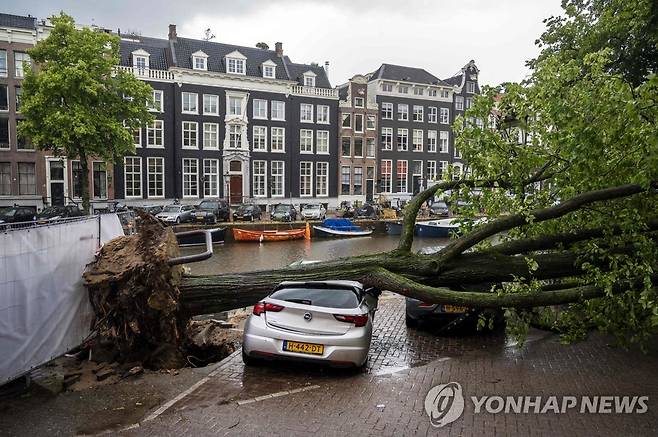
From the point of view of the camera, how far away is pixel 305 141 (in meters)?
54.3

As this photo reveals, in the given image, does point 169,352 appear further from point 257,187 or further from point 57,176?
point 257,187

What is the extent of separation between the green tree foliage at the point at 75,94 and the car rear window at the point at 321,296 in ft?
90.0

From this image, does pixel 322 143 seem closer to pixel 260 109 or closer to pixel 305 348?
pixel 260 109

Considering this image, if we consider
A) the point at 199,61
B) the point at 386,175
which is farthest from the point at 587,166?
the point at 386,175

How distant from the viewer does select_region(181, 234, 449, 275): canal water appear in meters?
27.6

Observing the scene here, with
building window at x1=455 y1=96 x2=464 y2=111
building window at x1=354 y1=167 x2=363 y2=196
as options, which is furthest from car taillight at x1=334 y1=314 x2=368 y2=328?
building window at x1=455 y1=96 x2=464 y2=111

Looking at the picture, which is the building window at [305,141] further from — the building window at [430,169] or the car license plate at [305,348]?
the car license plate at [305,348]

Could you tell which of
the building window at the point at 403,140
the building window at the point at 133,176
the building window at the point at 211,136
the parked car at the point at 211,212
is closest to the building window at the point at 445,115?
the building window at the point at 403,140

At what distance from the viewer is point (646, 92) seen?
658 centimetres

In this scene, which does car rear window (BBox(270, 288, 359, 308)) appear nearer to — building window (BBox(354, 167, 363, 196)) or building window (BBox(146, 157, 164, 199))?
building window (BBox(146, 157, 164, 199))

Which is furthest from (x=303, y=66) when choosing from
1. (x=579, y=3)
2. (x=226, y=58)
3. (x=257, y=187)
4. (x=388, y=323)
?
(x=388, y=323)

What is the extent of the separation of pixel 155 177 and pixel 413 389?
143ft

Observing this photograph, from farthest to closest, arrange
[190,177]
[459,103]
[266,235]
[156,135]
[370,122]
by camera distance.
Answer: [459,103] < [370,122] < [190,177] < [156,135] < [266,235]

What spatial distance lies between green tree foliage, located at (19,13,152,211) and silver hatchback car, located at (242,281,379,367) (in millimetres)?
27575
